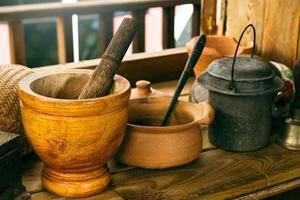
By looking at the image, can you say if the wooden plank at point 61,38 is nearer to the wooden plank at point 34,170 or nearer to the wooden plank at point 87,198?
the wooden plank at point 34,170

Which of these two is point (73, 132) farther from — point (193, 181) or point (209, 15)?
point (209, 15)

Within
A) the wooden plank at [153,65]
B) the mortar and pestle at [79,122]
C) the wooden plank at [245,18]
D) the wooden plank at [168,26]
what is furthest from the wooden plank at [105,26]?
the mortar and pestle at [79,122]

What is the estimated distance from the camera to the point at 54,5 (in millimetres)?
2523

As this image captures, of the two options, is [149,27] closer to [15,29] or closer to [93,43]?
[93,43]

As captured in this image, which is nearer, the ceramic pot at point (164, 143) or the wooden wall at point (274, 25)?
the ceramic pot at point (164, 143)

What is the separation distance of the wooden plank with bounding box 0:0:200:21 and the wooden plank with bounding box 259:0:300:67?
915 mm

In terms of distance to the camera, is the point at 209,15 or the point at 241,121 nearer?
the point at 241,121

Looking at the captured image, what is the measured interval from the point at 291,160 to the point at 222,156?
0.18 meters

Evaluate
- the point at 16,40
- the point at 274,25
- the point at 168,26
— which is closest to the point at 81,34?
the point at 168,26

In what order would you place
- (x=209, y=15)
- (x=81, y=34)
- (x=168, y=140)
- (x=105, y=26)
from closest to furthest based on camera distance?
(x=168, y=140) → (x=209, y=15) → (x=105, y=26) → (x=81, y=34)

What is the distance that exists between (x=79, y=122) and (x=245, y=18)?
106 centimetres

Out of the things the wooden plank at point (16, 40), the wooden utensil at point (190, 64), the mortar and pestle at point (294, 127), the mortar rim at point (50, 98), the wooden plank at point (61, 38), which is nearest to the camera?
the mortar rim at point (50, 98)

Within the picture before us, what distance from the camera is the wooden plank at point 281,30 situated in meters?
1.82

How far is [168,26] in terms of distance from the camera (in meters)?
2.88
